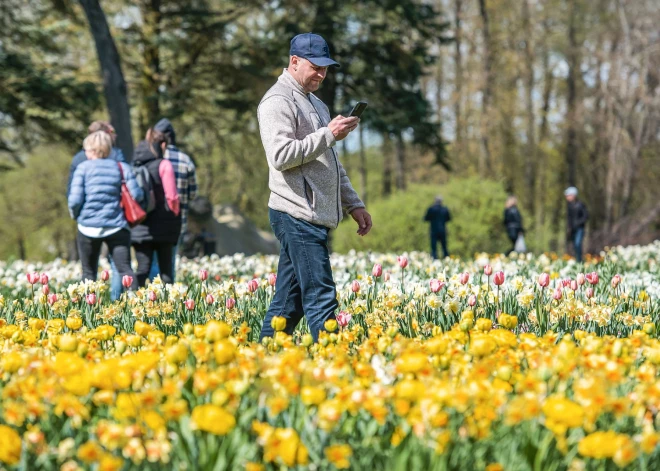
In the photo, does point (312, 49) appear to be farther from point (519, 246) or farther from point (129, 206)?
point (519, 246)

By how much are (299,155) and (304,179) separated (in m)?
0.24

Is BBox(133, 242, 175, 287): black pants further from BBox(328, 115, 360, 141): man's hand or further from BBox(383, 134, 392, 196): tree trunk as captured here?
BBox(383, 134, 392, 196): tree trunk

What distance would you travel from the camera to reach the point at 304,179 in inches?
153

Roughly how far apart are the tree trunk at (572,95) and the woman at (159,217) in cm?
2052

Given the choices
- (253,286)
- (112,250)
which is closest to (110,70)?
(112,250)

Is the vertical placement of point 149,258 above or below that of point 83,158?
below

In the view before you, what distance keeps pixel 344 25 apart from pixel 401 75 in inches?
67.0

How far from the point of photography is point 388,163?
92.9 feet

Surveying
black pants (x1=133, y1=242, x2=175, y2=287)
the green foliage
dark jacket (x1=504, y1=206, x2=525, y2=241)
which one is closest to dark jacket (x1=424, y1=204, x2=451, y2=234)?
dark jacket (x1=504, y1=206, x2=525, y2=241)

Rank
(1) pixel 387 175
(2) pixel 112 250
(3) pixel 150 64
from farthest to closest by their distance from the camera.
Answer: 1. (1) pixel 387 175
2. (3) pixel 150 64
3. (2) pixel 112 250

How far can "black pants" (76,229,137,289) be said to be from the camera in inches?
250

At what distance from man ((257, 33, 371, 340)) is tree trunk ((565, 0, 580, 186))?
22534 mm

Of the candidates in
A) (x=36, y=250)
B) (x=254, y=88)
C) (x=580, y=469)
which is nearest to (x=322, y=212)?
(x=580, y=469)

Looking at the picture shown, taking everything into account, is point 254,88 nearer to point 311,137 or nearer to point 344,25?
point 344,25
